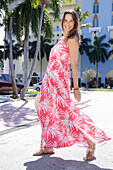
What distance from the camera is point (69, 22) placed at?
3666 mm

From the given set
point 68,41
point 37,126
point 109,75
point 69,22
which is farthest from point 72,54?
point 109,75

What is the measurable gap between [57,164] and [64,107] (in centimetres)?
78

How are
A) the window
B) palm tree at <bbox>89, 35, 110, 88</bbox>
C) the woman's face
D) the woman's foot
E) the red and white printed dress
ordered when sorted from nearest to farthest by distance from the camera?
1. the red and white printed dress
2. the woman's face
3. the woman's foot
4. palm tree at <bbox>89, 35, 110, 88</bbox>
5. the window

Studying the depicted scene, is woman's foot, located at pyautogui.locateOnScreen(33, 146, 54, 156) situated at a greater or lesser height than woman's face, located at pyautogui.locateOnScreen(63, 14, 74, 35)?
lesser

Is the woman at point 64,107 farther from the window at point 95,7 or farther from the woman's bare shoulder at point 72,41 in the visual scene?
the window at point 95,7

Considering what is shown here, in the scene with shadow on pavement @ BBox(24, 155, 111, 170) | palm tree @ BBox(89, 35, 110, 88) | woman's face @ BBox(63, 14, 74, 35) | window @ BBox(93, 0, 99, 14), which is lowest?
shadow on pavement @ BBox(24, 155, 111, 170)

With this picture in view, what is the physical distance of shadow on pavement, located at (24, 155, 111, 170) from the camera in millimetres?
3258

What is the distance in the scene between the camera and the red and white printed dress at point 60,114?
11.4 feet

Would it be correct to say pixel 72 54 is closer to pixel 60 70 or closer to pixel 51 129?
pixel 60 70

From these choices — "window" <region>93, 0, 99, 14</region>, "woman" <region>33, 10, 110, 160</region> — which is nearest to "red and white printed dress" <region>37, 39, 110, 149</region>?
"woman" <region>33, 10, 110, 160</region>

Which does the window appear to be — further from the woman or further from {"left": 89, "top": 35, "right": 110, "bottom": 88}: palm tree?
the woman

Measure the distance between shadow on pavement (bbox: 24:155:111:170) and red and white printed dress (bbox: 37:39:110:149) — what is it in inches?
9.3

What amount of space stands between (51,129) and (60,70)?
0.85 metres

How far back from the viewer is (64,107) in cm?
355
